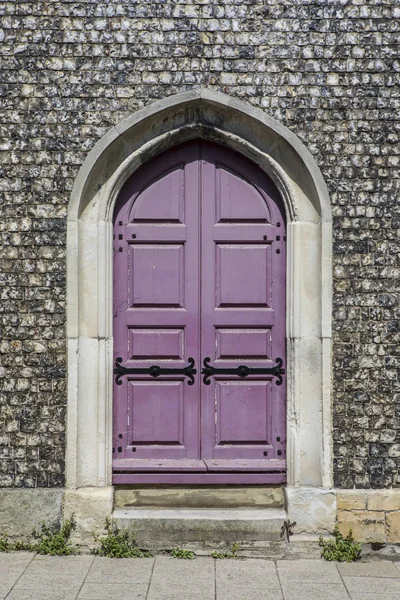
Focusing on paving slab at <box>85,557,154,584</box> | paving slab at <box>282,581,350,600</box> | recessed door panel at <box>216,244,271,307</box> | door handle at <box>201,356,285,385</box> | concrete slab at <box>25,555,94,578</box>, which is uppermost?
recessed door panel at <box>216,244,271,307</box>

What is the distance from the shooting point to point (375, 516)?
5.29 m

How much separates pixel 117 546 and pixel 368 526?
1.76 metres

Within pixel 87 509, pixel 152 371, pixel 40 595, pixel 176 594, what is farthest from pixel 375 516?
pixel 40 595

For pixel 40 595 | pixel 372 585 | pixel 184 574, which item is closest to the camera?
pixel 40 595

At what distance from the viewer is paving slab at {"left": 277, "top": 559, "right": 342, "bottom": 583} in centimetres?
481

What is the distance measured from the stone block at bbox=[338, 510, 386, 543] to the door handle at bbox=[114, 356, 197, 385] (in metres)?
1.52

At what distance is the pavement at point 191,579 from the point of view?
4523mm

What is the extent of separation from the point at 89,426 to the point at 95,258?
1.21 m

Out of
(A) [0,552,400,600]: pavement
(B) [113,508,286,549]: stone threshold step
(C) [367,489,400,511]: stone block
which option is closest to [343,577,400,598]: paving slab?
(A) [0,552,400,600]: pavement

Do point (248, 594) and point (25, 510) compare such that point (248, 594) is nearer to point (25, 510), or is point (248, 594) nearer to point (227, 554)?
point (227, 554)

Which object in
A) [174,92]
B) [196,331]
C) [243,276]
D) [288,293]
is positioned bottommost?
[196,331]

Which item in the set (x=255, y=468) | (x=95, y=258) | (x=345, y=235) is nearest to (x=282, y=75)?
(x=345, y=235)

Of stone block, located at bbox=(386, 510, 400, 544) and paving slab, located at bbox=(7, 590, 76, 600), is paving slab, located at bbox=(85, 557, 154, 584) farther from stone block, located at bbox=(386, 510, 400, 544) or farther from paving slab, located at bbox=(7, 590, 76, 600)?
stone block, located at bbox=(386, 510, 400, 544)

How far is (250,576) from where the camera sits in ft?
15.9
